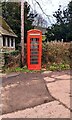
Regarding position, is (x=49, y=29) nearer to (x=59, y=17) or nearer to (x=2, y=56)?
(x=59, y=17)

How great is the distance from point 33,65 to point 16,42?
19.0 meters

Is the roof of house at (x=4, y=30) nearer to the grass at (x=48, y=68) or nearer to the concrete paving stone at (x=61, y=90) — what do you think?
the grass at (x=48, y=68)

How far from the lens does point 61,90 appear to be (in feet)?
25.2

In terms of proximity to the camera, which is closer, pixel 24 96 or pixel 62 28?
pixel 24 96

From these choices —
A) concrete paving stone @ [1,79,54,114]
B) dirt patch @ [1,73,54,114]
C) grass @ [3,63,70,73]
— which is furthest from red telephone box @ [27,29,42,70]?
concrete paving stone @ [1,79,54,114]

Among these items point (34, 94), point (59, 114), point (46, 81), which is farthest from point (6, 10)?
point (59, 114)

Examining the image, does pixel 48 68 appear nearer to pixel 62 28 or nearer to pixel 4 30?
pixel 4 30

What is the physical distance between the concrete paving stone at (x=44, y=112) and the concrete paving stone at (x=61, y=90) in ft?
1.14

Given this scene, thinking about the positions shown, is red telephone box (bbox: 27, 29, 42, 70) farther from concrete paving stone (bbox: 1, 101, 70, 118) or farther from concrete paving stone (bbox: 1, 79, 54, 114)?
concrete paving stone (bbox: 1, 101, 70, 118)

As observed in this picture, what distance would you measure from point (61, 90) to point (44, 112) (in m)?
2.05

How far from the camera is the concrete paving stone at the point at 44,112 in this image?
553 cm

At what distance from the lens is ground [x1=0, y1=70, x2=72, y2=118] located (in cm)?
573

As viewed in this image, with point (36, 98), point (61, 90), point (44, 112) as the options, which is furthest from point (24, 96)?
point (44, 112)

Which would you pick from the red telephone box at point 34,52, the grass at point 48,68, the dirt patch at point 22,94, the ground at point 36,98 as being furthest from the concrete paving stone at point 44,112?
the red telephone box at point 34,52
